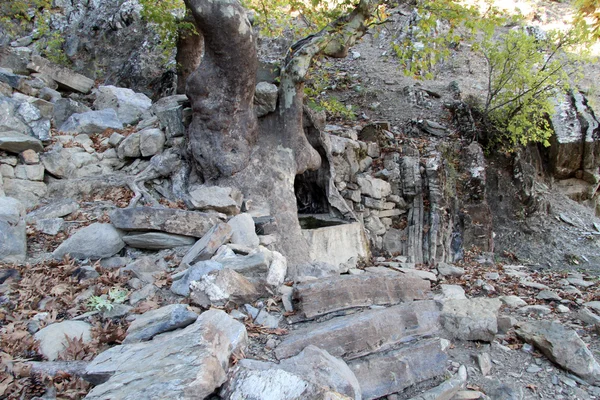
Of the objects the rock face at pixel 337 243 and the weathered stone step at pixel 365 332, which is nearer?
the weathered stone step at pixel 365 332

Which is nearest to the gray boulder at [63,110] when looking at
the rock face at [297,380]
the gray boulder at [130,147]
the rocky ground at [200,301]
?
the rocky ground at [200,301]

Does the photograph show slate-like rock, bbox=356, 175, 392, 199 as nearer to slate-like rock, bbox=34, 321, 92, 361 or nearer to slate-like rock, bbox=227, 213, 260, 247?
slate-like rock, bbox=227, 213, 260, 247

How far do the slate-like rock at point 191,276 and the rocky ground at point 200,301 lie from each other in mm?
17

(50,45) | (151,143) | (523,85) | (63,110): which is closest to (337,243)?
(151,143)

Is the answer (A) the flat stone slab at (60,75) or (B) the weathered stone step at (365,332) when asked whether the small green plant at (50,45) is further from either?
(B) the weathered stone step at (365,332)

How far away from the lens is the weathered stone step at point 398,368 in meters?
2.79

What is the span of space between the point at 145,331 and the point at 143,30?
12.3 metres

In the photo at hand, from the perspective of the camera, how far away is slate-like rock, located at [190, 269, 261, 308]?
3.25 meters

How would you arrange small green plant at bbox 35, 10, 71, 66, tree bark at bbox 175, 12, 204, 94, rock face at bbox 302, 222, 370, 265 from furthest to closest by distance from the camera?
1. small green plant at bbox 35, 10, 71, 66
2. tree bark at bbox 175, 12, 204, 94
3. rock face at bbox 302, 222, 370, 265

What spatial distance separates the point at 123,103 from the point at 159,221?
4.70m

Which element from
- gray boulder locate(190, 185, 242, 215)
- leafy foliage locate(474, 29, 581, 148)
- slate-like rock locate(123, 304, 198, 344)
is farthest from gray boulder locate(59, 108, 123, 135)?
leafy foliage locate(474, 29, 581, 148)

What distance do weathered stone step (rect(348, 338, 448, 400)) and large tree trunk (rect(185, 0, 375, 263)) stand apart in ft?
8.71

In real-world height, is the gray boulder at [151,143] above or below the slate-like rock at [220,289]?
above

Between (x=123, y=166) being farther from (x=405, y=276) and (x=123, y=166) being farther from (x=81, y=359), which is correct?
(x=405, y=276)
